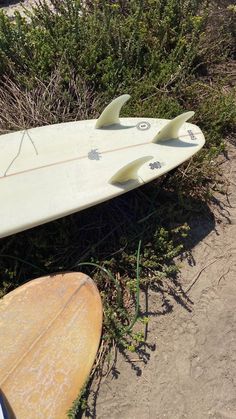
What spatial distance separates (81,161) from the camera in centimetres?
266

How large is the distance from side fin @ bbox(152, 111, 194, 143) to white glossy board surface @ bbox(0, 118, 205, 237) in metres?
0.03

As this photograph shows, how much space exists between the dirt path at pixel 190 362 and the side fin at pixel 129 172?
0.68 m

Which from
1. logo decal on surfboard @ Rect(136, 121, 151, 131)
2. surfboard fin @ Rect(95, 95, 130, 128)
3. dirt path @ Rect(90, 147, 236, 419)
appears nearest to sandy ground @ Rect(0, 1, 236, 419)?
dirt path @ Rect(90, 147, 236, 419)

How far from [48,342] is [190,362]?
825 mm

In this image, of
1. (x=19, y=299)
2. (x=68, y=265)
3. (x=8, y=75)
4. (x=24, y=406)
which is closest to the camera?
(x=24, y=406)

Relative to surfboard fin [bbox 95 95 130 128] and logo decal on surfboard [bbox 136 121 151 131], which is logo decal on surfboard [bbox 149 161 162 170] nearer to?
logo decal on surfboard [bbox 136 121 151 131]

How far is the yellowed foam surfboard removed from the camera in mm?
2242

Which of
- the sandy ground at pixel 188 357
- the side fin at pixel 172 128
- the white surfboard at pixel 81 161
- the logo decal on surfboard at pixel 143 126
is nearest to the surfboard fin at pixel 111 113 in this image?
the white surfboard at pixel 81 161

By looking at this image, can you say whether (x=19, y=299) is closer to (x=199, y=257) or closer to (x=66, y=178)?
(x=66, y=178)

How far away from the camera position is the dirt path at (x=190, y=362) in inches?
92.5

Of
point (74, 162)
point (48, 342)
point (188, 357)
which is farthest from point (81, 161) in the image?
point (188, 357)

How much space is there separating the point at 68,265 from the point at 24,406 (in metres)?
0.83

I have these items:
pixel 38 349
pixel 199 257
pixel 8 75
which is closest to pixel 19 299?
pixel 38 349

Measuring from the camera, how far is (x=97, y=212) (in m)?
2.79
